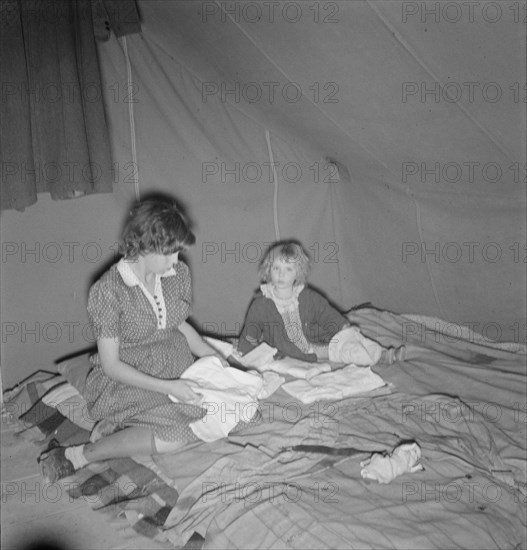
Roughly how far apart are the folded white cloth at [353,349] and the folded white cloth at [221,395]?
531mm

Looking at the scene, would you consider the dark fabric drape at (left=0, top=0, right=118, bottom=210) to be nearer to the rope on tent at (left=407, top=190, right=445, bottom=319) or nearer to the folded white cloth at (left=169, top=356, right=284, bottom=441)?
the folded white cloth at (left=169, top=356, right=284, bottom=441)

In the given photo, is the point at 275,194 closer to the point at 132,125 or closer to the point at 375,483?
the point at 132,125

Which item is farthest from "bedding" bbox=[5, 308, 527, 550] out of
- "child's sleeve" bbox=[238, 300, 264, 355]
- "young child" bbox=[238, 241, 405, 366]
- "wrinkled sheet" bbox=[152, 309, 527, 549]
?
"child's sleeve" bbox=[238, 300, 264, 355]

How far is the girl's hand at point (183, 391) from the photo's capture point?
6.16ft

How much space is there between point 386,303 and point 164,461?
5.45 feet

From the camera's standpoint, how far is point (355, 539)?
4.93 feet

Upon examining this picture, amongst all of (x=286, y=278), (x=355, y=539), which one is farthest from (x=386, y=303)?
(x=355, y=539)

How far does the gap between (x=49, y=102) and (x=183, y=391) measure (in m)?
1.19

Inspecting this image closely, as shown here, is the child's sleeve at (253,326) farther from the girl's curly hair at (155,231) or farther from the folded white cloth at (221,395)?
the girl's curly hair at (155,231)

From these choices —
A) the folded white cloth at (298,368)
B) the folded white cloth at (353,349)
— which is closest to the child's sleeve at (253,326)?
the folded white cloth at (298,368)

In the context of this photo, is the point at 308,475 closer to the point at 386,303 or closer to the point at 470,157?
the point at 470,157

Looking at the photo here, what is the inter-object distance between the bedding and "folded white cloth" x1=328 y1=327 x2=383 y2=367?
0.36ft

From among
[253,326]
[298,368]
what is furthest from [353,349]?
[253,326]

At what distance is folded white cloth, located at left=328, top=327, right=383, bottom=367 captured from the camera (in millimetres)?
2477
